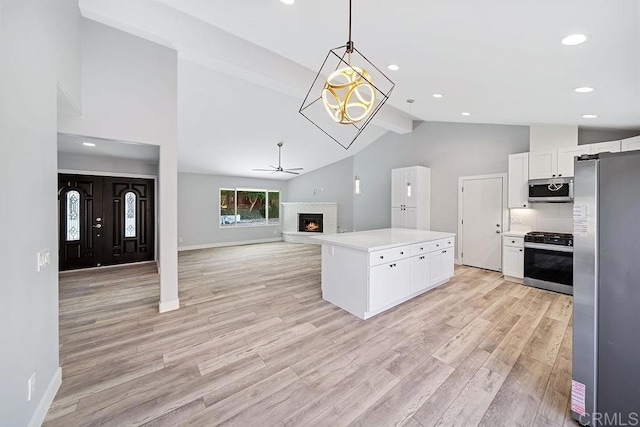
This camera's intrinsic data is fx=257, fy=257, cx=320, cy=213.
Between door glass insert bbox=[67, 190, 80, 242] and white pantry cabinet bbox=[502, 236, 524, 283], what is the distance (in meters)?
8.56

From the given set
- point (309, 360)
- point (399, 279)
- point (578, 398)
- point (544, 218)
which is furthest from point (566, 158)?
point (309, 360)

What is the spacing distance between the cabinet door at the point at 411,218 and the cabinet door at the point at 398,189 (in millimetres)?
254

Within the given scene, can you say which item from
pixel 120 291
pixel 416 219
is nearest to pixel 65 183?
pixel 120 291

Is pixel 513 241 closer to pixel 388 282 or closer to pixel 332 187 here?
pixel 388 282

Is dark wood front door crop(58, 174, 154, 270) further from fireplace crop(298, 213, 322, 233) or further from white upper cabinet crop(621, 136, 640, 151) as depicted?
white upper cabinet crop(621, 136, 640, 151)

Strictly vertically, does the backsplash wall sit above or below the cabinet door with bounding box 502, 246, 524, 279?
above

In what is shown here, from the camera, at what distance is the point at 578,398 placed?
1.64 metres

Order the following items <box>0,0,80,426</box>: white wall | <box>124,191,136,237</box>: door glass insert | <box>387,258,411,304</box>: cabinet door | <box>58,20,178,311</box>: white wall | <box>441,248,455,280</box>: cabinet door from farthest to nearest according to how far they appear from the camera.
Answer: <box>124,191,136,237</box>: door glass insert → <box>441,248,455,280</box>: cabinet door → <box>387,258,411,304</box>: cabinet door → <box>58,20,178,311</box>: white wall → <box>0,0,80,426</box>: white wall

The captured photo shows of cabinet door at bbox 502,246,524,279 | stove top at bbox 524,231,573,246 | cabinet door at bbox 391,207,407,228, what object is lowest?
cabinet door at bbox 502,246,524,279

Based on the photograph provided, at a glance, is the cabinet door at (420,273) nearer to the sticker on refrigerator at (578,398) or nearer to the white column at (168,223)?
the sticker on refrigerator at (578,398)

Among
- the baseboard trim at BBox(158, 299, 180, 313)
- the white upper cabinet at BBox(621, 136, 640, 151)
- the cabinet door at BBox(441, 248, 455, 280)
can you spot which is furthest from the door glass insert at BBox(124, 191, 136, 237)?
the white upper cabinet at BBox(621, 136, 640, 151)

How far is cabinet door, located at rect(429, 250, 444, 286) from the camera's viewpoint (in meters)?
3.96

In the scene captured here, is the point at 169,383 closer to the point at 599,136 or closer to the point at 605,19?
the point at 605,19

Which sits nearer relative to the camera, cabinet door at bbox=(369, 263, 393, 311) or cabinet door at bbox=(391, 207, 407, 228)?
cabinet door at bbox=(369, 263, 393, 311)
